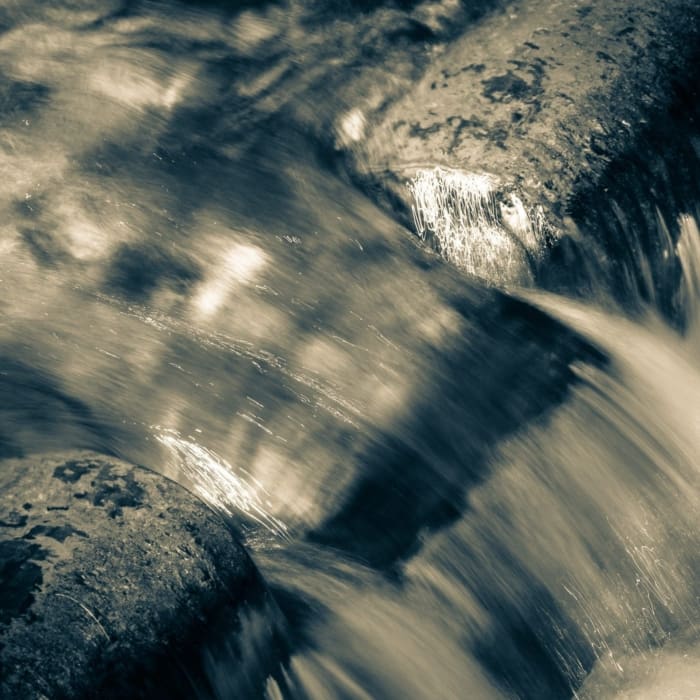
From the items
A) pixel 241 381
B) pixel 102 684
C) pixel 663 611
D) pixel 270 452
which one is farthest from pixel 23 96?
pixel 663 611

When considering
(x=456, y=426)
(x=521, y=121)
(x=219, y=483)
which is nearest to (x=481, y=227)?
(x=521, y=121)

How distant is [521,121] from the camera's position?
324 centimetres

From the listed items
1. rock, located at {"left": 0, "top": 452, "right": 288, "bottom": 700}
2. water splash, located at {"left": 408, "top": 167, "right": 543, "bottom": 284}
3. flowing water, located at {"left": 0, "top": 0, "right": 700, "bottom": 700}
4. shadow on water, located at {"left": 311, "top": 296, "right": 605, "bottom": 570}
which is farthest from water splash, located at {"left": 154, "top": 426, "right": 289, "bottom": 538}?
water splash, located at {"left": 408, "top": 167, "right": 543, "bottom": 284}

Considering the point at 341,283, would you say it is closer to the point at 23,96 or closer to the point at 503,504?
the point at 503,504

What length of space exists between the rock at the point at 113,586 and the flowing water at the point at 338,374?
165 millimetres

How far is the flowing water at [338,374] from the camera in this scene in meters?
2.39

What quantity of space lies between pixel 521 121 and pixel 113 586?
1942 millimetres

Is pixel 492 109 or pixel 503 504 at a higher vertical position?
pixel 492 109

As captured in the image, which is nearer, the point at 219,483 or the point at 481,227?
the point at 219,483

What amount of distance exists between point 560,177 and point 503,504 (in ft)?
3.26

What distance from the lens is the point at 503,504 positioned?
263 centimetres

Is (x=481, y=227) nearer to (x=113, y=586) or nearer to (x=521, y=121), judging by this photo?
(x=521, y=121)

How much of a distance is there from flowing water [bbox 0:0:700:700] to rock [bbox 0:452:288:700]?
17 cm

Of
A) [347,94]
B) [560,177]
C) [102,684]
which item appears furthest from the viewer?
[347,94]
